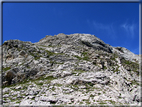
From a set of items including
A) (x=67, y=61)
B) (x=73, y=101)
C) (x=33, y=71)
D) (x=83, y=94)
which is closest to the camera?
(x=73, y=101)

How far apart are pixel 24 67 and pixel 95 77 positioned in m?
16.3

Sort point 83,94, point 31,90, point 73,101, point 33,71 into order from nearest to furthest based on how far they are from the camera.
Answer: point 73,101
point 83,94
point 31,90
point 33,71

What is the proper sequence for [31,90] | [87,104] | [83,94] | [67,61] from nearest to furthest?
[87,104] < [83,94] < [31,90] < [67,61]

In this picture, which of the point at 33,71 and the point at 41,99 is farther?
the point at 33,71

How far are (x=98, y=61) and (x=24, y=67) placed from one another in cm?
1928

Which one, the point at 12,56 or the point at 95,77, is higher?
the point at 12,56

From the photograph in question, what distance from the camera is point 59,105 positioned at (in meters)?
11.9

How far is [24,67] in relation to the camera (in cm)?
2316

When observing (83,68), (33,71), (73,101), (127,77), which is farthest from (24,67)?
(127,77)

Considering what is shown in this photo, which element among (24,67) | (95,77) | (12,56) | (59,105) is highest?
(12,56)

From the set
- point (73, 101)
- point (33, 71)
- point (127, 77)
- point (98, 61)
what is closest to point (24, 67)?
point (33, 71)

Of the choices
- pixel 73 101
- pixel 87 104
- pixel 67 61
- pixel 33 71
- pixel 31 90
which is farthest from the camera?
pixel 67 61

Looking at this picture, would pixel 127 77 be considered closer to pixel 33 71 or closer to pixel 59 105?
pixel 59 105

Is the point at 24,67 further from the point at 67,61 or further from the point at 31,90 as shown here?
the point at 67,61
